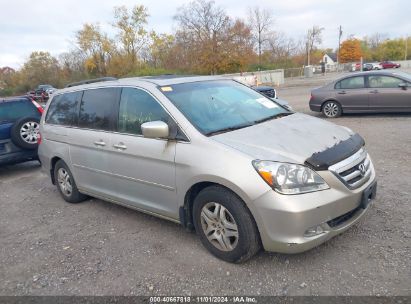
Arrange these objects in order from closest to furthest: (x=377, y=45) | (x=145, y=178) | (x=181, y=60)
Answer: (x=145, y=178) → (x=181, y=60) → (x=377, y=45)

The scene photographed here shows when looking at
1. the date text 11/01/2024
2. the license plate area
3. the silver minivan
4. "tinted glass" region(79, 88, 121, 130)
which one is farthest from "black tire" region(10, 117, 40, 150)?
the license plate area

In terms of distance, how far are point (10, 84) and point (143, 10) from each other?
1032 inches

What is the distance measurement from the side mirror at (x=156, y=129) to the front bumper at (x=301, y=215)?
1126 mm

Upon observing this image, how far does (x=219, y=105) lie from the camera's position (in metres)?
3.81

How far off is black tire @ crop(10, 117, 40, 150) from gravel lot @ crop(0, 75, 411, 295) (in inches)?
95.3

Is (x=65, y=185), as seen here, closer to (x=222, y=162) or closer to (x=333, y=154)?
(x=222, y=162)

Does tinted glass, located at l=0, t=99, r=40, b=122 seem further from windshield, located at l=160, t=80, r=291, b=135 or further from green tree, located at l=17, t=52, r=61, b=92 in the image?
green tree, located at l=17, t=52, r=61, b=92

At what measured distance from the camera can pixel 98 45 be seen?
1855 inches

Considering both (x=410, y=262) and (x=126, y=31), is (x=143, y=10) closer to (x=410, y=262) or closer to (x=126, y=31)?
(x=126, y=31)

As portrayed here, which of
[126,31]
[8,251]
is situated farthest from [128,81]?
[126,31]

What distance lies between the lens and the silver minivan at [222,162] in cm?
279

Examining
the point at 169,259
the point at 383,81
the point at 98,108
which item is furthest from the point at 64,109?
the point at 383,81

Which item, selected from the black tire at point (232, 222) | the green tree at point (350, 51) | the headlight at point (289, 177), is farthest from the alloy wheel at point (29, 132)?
the green tree at point (350, 51)

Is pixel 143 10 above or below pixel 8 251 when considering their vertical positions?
above
